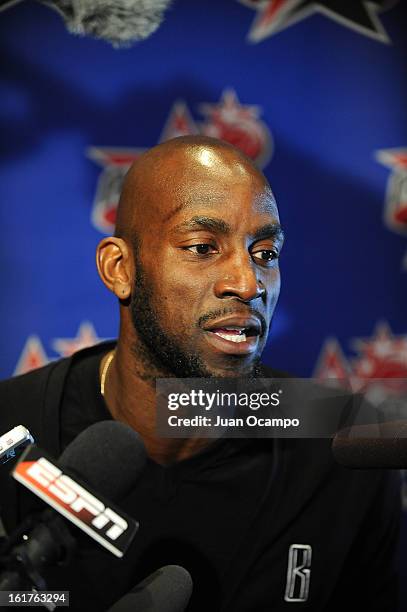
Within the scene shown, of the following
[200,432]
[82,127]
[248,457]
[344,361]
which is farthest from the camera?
[344,361]

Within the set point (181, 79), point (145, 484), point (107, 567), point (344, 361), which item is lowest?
point (107, 567)

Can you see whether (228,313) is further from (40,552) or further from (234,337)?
(40,552)

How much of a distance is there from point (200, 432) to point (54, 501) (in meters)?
0.43

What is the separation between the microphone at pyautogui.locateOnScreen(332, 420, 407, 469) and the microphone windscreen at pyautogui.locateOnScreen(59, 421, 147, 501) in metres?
0.17

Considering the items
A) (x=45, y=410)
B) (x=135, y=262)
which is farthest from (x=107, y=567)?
(x=135, y=262)

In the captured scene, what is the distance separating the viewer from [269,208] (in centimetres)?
88

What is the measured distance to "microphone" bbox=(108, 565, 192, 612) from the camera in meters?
0.52

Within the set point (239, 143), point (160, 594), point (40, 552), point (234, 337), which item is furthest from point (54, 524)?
point (239, 143)

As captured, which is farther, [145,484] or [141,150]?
[141,150]

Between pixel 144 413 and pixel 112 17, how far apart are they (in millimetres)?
561

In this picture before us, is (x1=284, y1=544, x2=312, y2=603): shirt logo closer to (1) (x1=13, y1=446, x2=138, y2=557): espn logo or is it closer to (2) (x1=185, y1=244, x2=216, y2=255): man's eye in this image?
(2) (x1=185, y1=244, x2=216, y2=255): man's eye

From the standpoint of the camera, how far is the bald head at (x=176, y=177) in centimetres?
87

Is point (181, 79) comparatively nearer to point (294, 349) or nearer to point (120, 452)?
point (294, 349)

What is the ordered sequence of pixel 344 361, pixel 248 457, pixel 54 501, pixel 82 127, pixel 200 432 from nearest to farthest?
pixel 54 501 → pixel 200 432 → pixel 248 457 → pixel 82 127 → pixel 344 361
